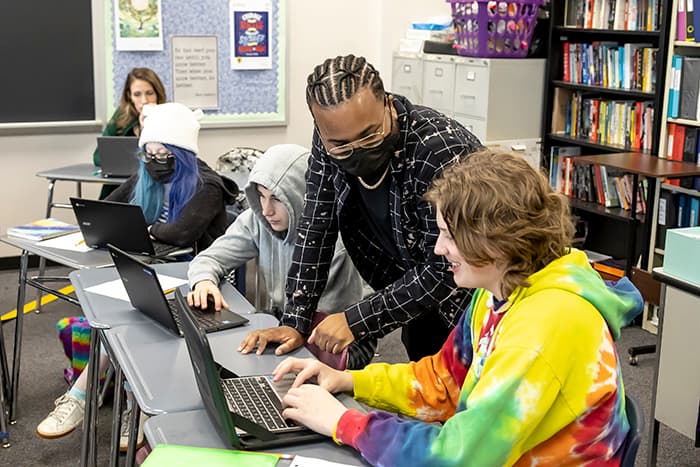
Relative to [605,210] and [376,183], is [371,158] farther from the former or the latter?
[605,210]

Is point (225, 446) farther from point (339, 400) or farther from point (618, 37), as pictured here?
point (618, 37)

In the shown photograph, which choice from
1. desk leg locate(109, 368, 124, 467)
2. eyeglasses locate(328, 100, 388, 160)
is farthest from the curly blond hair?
desk leg locate(109, 368, 124, 467)

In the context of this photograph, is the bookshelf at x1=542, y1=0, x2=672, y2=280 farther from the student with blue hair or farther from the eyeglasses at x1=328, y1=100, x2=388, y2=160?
the eyeglasses at x1=328, y1=100, x2=388, y2=160

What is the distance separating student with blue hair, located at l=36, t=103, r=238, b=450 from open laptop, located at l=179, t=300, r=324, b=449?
151 cm

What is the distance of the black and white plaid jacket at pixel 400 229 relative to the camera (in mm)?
1906

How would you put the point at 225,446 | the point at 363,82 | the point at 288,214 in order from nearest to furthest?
the point at 225,446
the point at 363,82
the point at 288,214

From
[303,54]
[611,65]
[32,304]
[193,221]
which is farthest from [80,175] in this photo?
[611,65]

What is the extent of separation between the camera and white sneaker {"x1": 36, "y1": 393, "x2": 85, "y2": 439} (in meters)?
3.01

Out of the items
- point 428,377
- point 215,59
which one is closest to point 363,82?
point 428,377

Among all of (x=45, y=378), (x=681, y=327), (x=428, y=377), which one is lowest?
(x=45, y=378)

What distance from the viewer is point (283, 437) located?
1521 millimetres

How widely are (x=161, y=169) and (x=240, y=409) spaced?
1730mm

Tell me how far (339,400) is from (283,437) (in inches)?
7.6

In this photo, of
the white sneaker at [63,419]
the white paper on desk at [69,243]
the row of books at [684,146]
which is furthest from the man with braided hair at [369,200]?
the row of books at [684,146]
